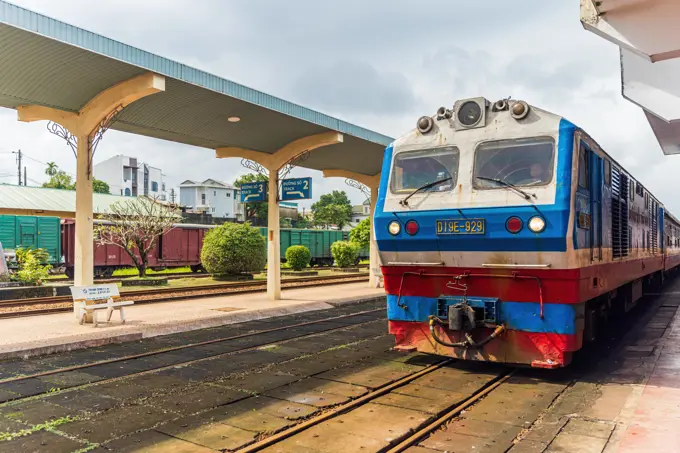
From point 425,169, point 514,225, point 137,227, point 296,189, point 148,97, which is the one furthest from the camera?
point 137,227

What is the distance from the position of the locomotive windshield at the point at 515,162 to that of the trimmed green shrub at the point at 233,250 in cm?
1708

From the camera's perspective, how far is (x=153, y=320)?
12.6m

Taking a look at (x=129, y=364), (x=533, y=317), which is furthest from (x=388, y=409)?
(x=129, y=364)

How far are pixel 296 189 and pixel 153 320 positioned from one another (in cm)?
615

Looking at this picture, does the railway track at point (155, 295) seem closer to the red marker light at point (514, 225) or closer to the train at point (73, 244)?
the train at point (73, 244)

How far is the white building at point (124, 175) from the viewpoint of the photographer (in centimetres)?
7656

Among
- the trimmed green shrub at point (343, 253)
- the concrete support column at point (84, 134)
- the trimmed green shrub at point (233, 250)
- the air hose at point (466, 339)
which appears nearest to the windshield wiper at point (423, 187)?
the air hose at point (466, 339)

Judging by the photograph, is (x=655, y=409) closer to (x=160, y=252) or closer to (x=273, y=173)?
(x=273, y=173)

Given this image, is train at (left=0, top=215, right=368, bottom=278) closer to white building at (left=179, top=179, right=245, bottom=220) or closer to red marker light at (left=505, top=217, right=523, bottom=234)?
red marker light at (left=505, top=217, right=523, bottom=234)

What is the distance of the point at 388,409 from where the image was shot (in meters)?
6.02

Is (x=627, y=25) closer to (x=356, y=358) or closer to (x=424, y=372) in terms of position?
(x=424, y=372)

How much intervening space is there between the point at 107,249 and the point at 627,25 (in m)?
25.2

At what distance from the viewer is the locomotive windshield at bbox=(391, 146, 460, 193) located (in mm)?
7465

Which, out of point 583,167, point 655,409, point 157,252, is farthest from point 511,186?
point 157,252
